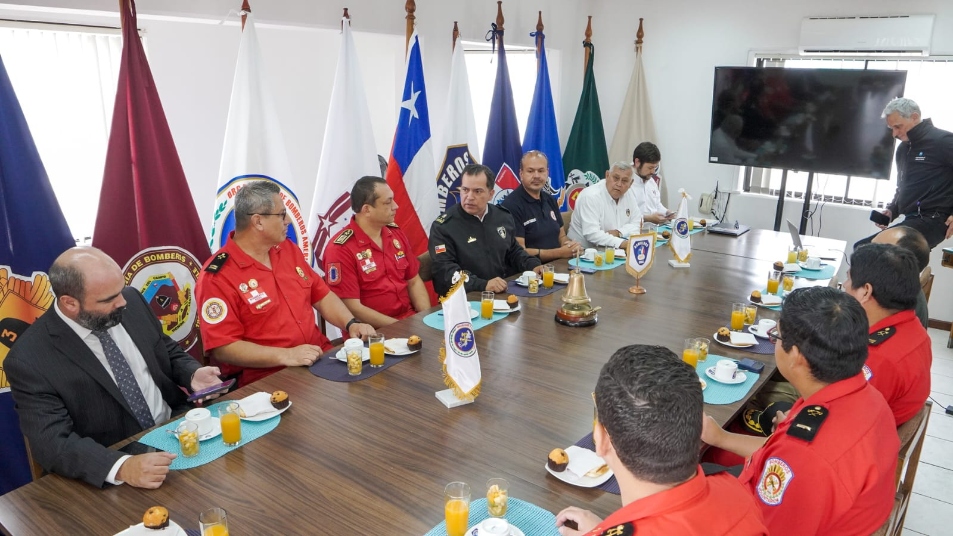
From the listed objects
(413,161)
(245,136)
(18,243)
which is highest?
(245,136)

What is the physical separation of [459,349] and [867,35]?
5.31 m

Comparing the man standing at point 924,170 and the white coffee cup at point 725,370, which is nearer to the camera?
the white coffee cup at point 725,370

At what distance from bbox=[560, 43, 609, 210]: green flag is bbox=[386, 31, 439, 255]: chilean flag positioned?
2344 mm

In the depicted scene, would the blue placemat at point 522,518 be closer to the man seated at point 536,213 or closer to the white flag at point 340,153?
the white flag at point 340,153

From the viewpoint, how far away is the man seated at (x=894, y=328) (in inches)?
84.4

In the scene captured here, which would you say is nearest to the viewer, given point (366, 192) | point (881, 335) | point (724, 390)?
point (881, 335)

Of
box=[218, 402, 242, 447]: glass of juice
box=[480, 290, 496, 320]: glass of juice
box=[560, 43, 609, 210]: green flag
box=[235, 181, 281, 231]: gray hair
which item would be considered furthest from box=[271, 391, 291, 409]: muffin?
box=[560, 43, 609, 210]: green flag

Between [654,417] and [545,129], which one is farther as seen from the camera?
[545,129]

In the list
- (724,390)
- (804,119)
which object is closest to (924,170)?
(804,119)

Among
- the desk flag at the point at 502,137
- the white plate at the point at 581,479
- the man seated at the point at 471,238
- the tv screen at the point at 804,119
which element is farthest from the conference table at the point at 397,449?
the tv screen at the point at 804,119

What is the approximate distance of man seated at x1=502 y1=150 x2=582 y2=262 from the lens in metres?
4.61

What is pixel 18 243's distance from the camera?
270 centimetres

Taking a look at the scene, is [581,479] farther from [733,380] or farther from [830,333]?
[733,380]

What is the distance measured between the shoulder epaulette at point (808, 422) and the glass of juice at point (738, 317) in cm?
130
